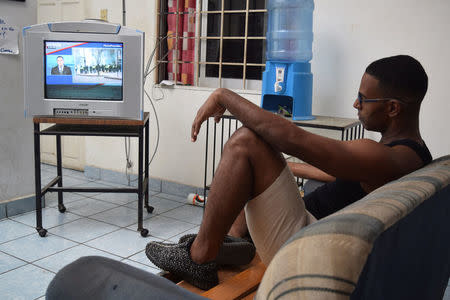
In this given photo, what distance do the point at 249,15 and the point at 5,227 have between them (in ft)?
7.46

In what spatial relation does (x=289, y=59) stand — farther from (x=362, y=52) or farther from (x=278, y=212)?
(x=278, y=212)

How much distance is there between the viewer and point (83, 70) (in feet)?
9.23

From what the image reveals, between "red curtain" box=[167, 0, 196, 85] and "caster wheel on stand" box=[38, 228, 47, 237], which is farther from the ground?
"red curtain" box=[167, 0, 196, 85]

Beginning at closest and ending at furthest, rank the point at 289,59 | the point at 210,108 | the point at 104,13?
the point at 210,108, the point at 289,59, the point at 104,13

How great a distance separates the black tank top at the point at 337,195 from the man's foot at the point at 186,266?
1.64ft

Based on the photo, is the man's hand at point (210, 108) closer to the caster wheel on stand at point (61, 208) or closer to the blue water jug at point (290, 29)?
the blue water jug at point (290, 29)

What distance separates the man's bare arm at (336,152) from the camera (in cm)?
133

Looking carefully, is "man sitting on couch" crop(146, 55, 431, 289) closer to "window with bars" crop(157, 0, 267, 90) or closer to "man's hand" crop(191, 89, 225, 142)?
"man's hand" crop(191, 89, 225, 142)

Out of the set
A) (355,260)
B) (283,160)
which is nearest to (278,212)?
(283,160)

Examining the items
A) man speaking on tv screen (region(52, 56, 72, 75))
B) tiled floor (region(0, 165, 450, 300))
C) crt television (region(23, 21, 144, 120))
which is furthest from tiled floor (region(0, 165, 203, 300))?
man speaking on tv screen (region(52, 56, 72, 75))

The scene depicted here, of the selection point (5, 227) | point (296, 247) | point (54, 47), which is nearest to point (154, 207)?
point (5, 227)

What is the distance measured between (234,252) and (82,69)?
5.74ft

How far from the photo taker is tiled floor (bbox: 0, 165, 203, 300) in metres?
2.33

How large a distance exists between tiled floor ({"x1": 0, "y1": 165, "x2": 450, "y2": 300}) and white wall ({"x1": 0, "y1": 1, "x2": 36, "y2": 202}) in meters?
0.25
